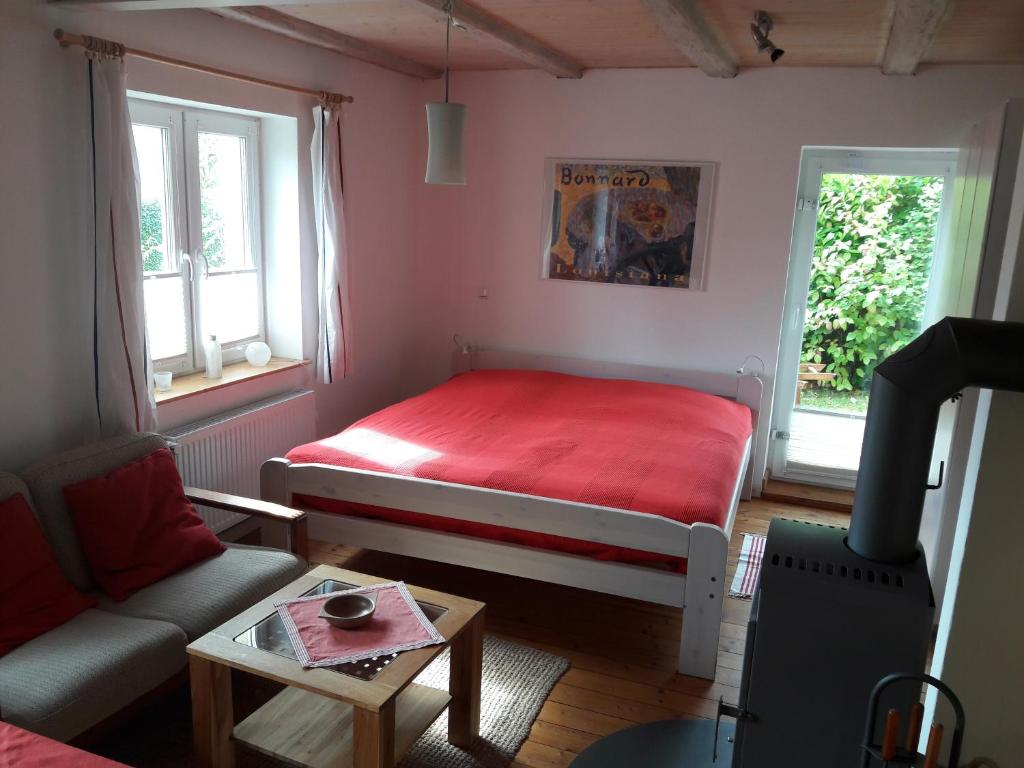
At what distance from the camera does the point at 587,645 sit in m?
3.09

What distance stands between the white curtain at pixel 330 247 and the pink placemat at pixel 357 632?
1.99 m

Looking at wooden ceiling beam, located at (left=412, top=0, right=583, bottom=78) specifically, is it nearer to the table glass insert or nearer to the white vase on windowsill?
the white vase on windowsill

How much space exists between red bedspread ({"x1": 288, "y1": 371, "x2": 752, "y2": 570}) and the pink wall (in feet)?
1.44

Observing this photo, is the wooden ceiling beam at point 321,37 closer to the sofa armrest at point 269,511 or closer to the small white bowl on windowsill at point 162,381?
the small white bowl on windowsill at point 162,381

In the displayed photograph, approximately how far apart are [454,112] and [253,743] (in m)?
2.06

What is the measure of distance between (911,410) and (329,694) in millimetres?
1478

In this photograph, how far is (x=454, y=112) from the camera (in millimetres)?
2840

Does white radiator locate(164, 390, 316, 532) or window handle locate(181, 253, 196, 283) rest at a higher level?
window handle locate(181, 253, 196, 283)

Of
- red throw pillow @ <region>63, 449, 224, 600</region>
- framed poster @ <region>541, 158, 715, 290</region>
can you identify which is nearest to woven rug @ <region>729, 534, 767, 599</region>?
framed poster @ <region>541, 158, 715, 290</region>

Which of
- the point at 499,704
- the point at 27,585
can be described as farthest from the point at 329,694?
the point at 27,585

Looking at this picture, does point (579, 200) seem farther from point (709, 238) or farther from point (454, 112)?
point (454, 112)

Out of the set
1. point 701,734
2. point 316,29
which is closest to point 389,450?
point 701,734

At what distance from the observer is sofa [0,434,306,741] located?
2.10 m

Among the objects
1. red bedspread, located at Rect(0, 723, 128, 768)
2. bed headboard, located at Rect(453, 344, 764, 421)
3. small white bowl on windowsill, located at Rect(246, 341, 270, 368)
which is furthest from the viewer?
bed headboard, located at Rect(453, 344, 764, 421)
